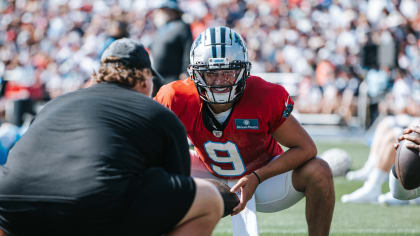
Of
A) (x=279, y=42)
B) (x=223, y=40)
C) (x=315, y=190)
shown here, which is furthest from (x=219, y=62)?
(x=279, y=42)

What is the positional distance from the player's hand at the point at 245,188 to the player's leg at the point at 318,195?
0.30m

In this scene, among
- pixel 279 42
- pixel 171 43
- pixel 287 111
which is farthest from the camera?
pixel 279 42

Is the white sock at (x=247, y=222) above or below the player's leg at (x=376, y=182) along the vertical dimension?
above

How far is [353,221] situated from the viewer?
16.2 ft

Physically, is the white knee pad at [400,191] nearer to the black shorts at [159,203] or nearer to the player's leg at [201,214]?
the player's leg at [201,214]

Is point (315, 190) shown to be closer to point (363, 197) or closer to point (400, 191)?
point (400, 191)

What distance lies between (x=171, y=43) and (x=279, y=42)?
393 inches

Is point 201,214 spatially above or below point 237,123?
below

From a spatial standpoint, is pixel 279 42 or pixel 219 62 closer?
pixel 219 62

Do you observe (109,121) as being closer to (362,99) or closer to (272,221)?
(272,221)

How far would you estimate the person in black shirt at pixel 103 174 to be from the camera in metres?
2.53

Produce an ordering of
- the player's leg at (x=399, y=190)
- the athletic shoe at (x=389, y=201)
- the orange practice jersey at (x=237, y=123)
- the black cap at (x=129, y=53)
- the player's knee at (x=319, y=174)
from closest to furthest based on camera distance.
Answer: the black cap at (x=129, y=53) < the player's knee at (x=319, y=174) < the orange practice jersey at (x=237, y=123) < the player's leg at (x=399, y=190) < the athletic shoe at (x=389, y=201)

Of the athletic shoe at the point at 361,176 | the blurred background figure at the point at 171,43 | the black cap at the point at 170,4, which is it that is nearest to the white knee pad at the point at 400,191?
the athletic shoe at the point at 361,176

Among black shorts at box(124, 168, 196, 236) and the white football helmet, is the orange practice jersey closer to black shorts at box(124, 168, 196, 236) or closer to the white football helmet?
the white football helmet
